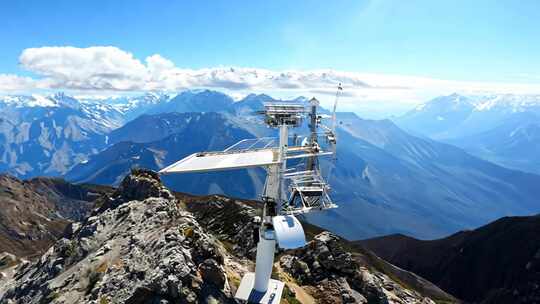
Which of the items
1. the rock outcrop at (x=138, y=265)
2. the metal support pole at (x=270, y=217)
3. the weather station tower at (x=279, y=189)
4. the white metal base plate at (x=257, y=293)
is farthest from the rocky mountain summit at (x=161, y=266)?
the metal support pole at (x=270, y=217)

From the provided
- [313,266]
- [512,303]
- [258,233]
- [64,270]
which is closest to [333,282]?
[313,266]

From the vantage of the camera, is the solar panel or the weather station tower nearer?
the solar panel

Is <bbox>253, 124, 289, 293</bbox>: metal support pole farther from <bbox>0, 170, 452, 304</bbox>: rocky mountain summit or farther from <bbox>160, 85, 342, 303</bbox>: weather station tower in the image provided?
<bbox>0, 170, 452, 304</bbox>: rocky mountain summit

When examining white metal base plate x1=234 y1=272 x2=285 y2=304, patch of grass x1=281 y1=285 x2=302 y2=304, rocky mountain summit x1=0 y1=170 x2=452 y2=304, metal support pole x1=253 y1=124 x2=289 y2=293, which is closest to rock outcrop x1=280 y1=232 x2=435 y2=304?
rocky mountain summit x1=0 y1=170 x2=452 y2=304

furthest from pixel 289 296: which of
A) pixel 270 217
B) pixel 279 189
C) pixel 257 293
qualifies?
pixel 279 189

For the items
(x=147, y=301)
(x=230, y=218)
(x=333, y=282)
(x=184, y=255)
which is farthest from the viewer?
(x=230, y=218)

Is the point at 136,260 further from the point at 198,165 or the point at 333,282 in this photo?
the point at 333,282

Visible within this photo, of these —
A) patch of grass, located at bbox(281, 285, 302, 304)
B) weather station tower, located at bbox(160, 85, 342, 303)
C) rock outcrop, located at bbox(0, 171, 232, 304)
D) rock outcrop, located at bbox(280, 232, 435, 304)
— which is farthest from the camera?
rock outcrop, located at bbox(280, 232, 435, 304)
